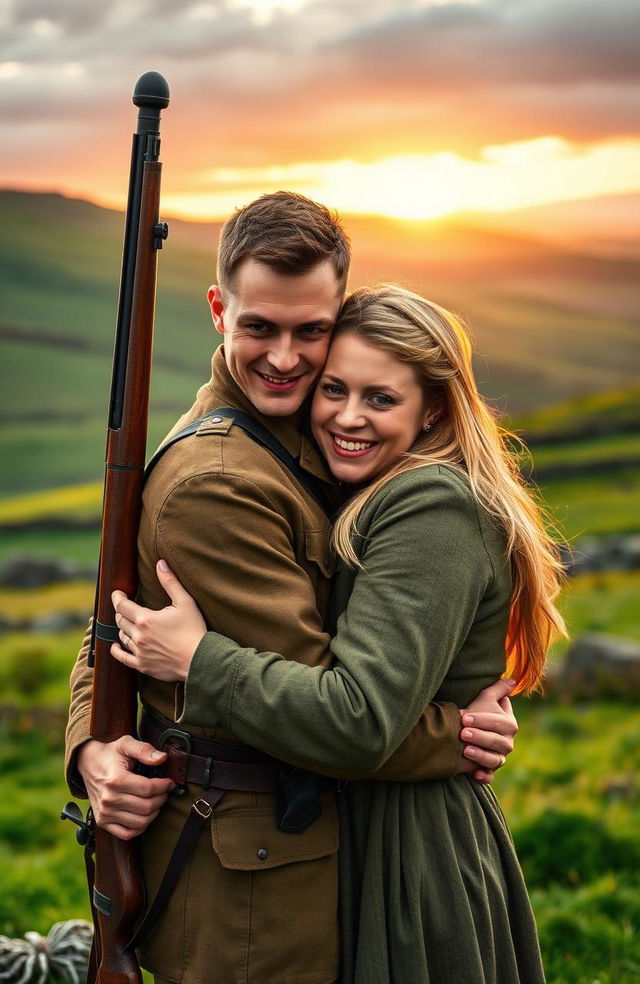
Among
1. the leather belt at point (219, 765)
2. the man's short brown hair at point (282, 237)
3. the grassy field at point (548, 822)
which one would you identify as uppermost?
the man's short brown hair at point (282, 237)

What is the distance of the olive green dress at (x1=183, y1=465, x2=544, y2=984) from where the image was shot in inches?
108

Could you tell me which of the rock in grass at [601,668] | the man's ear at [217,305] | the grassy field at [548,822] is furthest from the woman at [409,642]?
the rock in grass at [601,668]

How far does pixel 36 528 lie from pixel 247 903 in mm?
14870

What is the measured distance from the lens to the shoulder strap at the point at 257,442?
3053 millimetres

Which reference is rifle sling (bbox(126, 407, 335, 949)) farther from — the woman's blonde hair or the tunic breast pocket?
the woman's blonde hair

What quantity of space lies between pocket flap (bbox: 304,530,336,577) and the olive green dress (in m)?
0.06

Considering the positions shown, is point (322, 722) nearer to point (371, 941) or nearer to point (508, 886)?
point (371, 941)

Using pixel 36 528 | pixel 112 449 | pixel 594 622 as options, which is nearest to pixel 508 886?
pixel 112 449

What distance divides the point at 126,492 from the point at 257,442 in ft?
1.37

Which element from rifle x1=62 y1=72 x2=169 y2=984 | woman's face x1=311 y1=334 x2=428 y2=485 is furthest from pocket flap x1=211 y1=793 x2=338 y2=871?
woman's face x1=311 y1=334 x2=428 y2=485

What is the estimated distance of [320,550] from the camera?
3.05 metres

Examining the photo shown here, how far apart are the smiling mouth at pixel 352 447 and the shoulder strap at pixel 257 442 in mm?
126

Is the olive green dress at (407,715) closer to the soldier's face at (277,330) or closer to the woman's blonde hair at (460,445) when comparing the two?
the woman's blonde hair at (460,445)

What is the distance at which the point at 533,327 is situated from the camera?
1730 centimetres
